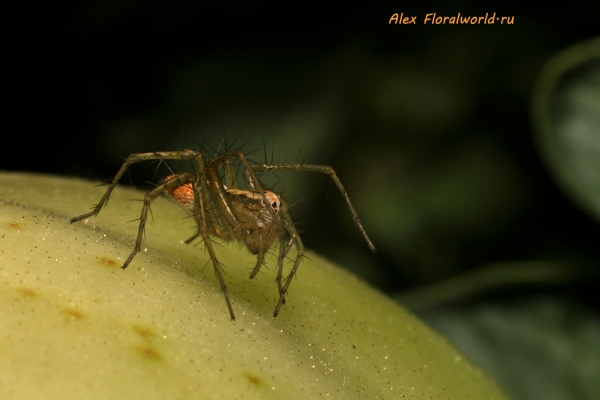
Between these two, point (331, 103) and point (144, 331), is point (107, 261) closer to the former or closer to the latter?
point (144, 331)

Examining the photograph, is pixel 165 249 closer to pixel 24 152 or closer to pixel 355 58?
pixel 24 152

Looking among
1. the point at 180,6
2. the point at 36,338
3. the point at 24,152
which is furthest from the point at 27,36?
the point at 36,338

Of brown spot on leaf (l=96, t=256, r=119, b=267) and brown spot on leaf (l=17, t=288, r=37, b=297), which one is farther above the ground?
brown spot on leaf (l=17, t=288, r=37, b=297)

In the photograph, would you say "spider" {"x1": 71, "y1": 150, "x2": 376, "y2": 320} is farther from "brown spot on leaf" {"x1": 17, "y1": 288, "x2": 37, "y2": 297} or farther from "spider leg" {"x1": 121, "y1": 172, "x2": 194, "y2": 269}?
"brown spot on leaf" {"x1": 17, "y1": 288, "x2": 37, "y2": 297}

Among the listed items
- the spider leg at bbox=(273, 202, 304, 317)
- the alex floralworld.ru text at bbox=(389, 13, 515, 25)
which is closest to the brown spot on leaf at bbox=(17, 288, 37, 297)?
the spider leg at bbox=(273, 202, 304, 317)

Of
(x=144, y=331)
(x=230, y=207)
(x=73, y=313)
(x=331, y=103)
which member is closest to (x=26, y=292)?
(x=73, y=313)

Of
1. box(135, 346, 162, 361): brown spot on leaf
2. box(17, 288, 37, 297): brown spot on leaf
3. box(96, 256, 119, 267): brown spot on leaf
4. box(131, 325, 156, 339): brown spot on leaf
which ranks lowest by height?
box(135, 346, 162, 361): brown spot on leaf
